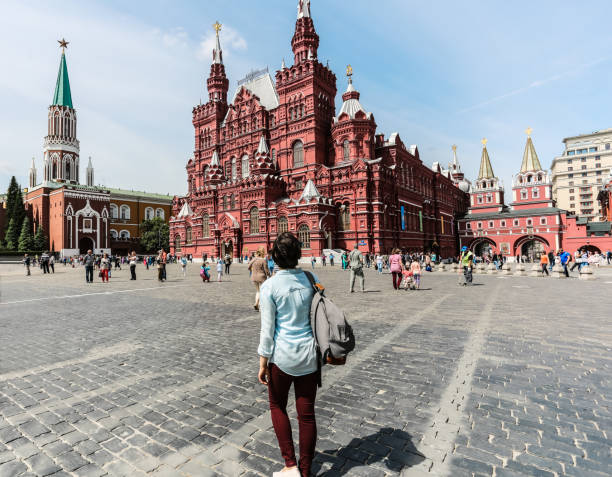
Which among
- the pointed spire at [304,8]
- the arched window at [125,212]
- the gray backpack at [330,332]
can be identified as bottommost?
the gray backpack at [330,332]

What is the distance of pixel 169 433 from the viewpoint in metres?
3.21

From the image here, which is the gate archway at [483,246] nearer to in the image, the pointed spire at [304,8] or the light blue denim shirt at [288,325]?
the pointed spire at [304,8]

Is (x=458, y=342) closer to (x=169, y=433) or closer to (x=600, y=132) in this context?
(x=169, y=433)

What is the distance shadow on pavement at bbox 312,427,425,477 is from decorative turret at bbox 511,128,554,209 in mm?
66776

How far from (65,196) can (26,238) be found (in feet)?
32.5

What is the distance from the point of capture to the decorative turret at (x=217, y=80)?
173ft

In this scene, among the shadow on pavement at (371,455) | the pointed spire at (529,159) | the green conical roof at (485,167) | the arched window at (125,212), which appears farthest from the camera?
the arched window at (125,212)

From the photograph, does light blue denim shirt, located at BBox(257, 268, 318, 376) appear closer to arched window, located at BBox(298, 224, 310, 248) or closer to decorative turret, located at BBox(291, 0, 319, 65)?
arched window, located at BBox(298, 224, 310, 248)

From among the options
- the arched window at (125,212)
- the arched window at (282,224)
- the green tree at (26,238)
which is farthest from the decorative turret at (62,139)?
the arched window at (282,224)

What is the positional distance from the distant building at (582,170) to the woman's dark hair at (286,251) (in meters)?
112

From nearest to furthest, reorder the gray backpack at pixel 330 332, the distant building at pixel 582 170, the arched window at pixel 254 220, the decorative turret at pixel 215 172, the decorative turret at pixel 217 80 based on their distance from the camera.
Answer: the gray backpack at pixel 330 332 → the arched window at pixel 254 220 → the decorative turret at pixel 215 172 → the decorative turret at pixel 217 80 → the distant building at pixel 582 170

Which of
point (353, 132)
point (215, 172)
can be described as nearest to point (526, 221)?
point (353, 132)

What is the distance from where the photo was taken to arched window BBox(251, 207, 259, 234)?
1606 inches

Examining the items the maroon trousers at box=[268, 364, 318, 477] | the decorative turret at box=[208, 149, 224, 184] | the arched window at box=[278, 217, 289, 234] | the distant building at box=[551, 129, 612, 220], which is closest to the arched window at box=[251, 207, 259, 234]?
the arched window at box=[278, 217, 289, 234]
